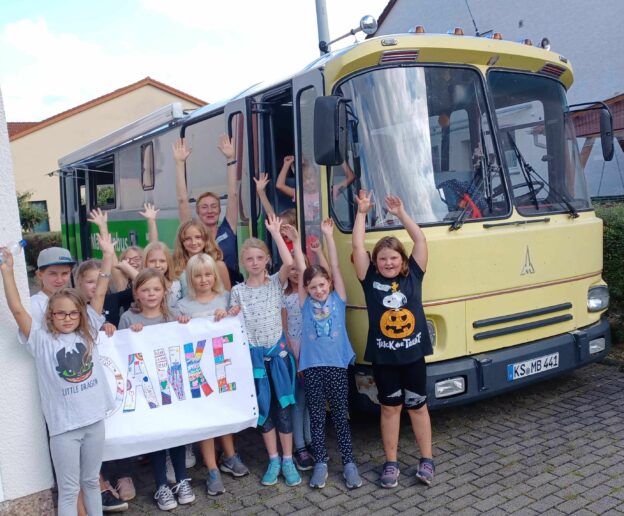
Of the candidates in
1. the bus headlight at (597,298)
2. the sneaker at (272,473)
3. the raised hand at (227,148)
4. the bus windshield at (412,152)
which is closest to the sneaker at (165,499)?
the sneaker at (272,473)

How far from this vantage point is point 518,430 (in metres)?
5.11

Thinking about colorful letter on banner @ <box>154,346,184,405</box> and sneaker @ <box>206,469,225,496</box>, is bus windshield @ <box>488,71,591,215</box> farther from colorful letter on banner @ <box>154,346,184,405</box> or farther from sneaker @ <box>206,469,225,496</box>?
sneaker @ <box>206,469,225,496</box>

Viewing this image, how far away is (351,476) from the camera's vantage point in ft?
14.1

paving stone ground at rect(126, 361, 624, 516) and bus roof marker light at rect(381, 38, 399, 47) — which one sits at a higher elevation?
bus roof marker light at rect(381, 38, 399, 47)

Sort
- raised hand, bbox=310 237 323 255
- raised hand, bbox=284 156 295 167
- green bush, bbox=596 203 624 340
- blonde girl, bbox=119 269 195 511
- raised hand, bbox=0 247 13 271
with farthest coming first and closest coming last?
green bush, bbox=596 203 624 340 → raised hand, bbox=284 156 295 167 → raised hand, bbox=310 237 323 255 → blonde girl, bbox=119 269 195 511 → raised hand, bbox=0 247 13 271

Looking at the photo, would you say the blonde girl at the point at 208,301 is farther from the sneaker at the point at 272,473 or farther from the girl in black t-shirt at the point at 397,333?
the girl in black t-shirt at the point at 397,333

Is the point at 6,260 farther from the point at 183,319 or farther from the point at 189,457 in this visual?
the point at 189,457

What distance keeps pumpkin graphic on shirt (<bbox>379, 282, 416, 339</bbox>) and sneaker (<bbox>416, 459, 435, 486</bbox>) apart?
88 centimetres

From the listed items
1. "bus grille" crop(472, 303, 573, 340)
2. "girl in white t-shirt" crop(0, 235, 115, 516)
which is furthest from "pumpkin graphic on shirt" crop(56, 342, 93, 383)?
"bus grille" crop(472, 303, 573, 340)

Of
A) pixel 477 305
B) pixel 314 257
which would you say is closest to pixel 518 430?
pixel 477 305

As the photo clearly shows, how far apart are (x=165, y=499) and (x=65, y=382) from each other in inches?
45.3

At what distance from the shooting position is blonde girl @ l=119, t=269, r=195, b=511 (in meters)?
4.22

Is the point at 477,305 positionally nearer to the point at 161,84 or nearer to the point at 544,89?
the point at 544,89

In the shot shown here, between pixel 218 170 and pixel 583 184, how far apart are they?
349 cm
